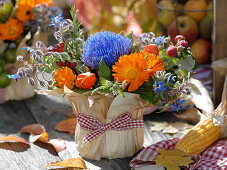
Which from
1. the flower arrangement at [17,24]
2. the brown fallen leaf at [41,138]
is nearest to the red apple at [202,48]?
the flower arrangement at [17,24]

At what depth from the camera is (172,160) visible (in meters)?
1.25

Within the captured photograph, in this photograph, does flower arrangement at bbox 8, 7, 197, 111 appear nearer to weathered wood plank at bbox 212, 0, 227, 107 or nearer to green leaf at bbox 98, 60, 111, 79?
green leaf at bbox 98, 60, 111, 79

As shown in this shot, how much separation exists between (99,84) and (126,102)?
0.09m

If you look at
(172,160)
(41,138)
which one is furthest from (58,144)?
(172,160)

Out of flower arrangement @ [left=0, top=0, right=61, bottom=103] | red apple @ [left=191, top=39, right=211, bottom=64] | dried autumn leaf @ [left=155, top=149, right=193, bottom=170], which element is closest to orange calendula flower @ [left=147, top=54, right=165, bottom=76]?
dried autumn leaf @ [left=155, top=149, right=193, bottom=170]

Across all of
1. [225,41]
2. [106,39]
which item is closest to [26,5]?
[106,39]

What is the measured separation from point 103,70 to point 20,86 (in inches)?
26.4

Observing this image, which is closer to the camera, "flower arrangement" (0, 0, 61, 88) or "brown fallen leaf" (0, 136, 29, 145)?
"brown fallen leaf" (0, 136, 29, 145)

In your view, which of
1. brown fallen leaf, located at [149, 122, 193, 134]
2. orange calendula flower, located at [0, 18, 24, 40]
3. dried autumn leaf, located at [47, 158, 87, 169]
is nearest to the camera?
dried autumn leaf, located at [47, 158, 87, 169]

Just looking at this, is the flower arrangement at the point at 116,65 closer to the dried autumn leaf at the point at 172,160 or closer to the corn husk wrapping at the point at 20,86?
the dried autumn leaf at the point at 172,160

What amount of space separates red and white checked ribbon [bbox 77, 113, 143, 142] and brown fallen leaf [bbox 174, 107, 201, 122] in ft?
1.17

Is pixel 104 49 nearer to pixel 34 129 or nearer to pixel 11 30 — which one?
pixel 34 129

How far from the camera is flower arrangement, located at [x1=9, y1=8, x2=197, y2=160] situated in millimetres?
1213

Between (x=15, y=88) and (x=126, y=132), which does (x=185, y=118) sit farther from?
(x=15, y=88)
